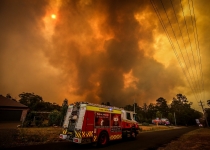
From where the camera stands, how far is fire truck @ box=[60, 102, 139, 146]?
29.5 ft

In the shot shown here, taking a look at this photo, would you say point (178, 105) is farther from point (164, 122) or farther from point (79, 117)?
point (79, 117)

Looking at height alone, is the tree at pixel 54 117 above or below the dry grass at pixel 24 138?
Answer: above

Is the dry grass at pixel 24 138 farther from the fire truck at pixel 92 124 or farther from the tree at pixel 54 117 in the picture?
Result: the tree at pixel 54 117

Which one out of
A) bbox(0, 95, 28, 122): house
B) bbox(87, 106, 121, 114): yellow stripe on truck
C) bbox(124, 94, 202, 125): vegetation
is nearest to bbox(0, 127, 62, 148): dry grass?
bbox(87, 106, 121, 114): yellow stripe on truck

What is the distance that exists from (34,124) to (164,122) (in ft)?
178

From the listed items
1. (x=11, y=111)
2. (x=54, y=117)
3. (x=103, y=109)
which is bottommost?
(x=54, y=117)

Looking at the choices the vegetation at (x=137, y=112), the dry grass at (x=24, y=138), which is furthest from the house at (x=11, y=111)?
the dry grass at (x=24, y=138)

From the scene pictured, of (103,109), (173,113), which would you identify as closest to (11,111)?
(103,109)

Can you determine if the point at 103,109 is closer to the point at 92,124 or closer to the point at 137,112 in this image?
the point at 92,124

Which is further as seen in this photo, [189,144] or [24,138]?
[189,144]

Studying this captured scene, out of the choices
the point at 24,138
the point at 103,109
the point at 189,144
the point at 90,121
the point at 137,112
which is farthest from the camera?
the point at 137,112

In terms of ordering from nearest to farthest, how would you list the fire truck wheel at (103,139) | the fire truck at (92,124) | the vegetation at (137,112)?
the fire truck at (92,124) < the fire truck wheel at (103,139) < the vegetation at (137,112)

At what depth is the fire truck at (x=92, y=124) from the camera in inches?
354

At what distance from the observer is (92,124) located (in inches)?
379
